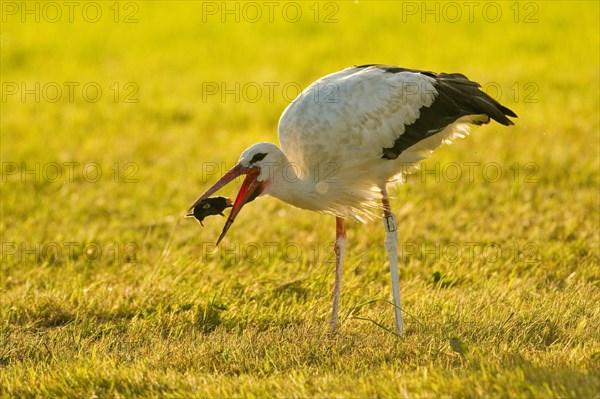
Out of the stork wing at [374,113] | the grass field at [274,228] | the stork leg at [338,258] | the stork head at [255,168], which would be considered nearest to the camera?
the grass field at [274,228]

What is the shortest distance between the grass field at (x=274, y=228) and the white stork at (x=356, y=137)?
733 mm

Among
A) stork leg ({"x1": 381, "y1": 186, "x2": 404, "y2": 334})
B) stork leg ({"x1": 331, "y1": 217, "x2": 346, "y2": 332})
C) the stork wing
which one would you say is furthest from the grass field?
the stork wing

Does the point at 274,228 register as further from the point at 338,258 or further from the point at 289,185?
the point at 289,185

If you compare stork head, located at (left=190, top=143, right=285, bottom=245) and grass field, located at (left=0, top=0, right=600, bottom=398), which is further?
stork head, located at (left=190, top=143, right=285, bottom=245)

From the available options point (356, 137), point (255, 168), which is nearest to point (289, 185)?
point (255, 168)

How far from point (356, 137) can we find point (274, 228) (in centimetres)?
249

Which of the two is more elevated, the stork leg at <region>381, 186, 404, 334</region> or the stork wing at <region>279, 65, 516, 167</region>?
the stork wing at <region>279, 65, 516, 167</region>

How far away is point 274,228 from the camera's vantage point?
8656 millimetres

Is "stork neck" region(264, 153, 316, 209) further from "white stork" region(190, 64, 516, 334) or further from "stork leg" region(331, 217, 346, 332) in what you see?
"stork leg" region(331, 217, 346, 332)

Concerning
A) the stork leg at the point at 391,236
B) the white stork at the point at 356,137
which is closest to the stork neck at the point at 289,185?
the white stork at the point at 356,137

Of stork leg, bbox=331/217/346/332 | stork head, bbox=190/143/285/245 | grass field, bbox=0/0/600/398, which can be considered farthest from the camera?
stork leg, bbox=331/217/346/332

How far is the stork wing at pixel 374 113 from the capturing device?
625 centimetres

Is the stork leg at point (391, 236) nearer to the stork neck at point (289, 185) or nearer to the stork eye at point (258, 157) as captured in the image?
the stork neck at point (289, 185)

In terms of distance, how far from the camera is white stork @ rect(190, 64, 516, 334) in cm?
621
